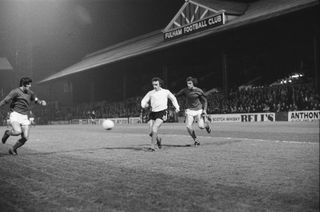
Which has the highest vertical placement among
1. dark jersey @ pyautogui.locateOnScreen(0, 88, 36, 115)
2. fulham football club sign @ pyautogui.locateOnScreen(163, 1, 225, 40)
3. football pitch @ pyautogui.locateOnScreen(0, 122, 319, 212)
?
fulham football club sign @ pyautogui.locateOnScreen(163, 1, 225, 40)

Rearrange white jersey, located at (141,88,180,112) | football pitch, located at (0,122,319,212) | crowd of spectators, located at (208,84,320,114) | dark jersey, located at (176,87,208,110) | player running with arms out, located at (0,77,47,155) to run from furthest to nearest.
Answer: crowd of spectators, located at (208,84,320,114)
dark jersey, located at (176,87,208,110)
white jersey, located at (141,88,180,112)
player running with arms out, located at (0,77,47,155)
football pitch, located at (0,122,319,212)

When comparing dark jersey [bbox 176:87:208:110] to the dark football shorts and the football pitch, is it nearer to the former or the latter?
the dark football shorts

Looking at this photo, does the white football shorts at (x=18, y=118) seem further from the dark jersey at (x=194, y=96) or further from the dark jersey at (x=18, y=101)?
the dark jersey at (x=194, y=96)

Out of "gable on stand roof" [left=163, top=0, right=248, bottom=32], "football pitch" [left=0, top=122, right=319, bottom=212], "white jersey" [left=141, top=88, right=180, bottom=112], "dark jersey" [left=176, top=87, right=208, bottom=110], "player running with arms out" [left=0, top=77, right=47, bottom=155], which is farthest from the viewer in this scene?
"gable on stand roof" [left=163, top=0, right=248, bottom=32]

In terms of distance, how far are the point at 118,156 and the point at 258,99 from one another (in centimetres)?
1584

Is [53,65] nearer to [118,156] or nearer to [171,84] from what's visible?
[171,84]

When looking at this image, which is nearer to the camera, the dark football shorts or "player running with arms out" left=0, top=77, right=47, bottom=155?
"player running with arms out" left=0, top=77, right=47, bottom=155

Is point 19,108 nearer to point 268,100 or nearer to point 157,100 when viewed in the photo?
point 157,100

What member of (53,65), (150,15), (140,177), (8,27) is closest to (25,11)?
(8,27)

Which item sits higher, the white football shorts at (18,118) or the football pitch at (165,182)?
the white football shorts at (18,118)

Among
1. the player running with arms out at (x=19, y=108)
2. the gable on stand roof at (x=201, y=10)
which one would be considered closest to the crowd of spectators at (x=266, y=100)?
the gable on stand roof at (x=201, y=10)

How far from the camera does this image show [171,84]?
1358 inches

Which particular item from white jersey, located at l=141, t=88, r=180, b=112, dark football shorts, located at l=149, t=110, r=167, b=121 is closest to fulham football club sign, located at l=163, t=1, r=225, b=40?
white jersey, located at l=141, t=88, r=180, b=112

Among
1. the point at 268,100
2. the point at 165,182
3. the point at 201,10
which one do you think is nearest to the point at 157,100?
the point at 165,182
